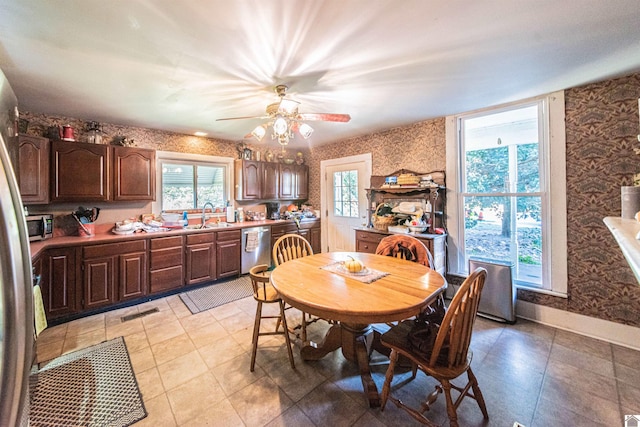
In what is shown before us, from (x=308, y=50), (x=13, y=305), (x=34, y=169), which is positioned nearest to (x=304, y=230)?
(x=308, y=50)

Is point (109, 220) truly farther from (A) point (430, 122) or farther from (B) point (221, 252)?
(A) point (430, 122)

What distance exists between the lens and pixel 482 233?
10.5 feet

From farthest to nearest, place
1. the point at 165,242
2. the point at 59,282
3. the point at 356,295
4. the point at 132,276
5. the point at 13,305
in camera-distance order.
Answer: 1. the point at 165,242
2. the point at 132,276
3. the point at 59,282
4. the point at 356,295
5. the point at 13,305

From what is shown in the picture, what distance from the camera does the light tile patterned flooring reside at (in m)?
1.58

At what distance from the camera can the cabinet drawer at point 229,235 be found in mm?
3912

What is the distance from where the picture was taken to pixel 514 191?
294 centimetres

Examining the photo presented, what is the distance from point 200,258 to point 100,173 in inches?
65.3

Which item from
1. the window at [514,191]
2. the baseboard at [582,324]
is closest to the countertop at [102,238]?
the window at [514,191]

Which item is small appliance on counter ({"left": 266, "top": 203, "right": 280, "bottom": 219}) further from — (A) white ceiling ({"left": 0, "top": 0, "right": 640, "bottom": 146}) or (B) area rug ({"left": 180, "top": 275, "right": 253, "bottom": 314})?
(A) white ceiling ({"left": 0, "top": 0, "right": 640, "bottom": 146})

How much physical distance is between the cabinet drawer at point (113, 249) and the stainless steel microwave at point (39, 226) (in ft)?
1.53

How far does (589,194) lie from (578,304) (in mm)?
1111

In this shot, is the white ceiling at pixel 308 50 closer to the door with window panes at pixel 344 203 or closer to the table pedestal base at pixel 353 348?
the door with window panes at pixel 344 203

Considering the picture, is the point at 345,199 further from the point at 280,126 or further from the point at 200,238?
the point at 280,126

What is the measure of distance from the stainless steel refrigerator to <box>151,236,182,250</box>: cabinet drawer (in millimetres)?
3178
